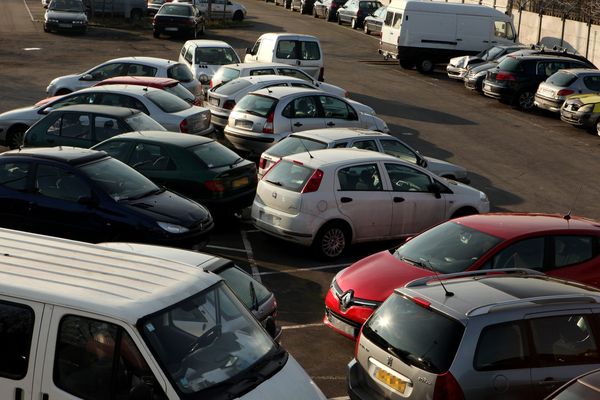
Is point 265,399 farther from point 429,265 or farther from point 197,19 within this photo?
point 197,19

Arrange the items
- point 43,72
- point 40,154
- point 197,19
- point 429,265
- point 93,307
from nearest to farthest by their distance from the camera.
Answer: point 93,307 < point 429,265 < point 40,154 < point 43,72 < point 197,19

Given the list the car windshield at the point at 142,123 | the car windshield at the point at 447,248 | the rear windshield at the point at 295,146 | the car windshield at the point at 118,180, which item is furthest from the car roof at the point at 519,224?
the car windshield at the point at 142,123

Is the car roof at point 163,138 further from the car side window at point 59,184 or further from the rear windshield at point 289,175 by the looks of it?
the car side window at point 59,184

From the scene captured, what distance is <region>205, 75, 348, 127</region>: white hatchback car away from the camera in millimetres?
22172

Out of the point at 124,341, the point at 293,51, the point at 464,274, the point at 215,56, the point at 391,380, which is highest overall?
the point at 293,51

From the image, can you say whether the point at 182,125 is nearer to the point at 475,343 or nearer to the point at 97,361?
the point at 475,343

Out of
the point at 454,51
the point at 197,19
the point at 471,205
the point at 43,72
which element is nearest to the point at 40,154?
the point at 471,205

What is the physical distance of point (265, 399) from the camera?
6.72 meters

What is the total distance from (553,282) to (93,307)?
4.76 m

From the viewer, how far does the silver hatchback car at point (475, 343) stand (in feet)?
26.5

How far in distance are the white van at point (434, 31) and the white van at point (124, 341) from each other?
1210 inches

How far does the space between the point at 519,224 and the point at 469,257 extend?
91 centimetres

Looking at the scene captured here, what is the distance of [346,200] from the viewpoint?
1464cm

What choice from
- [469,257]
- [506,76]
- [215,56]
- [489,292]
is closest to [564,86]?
[506,76]
